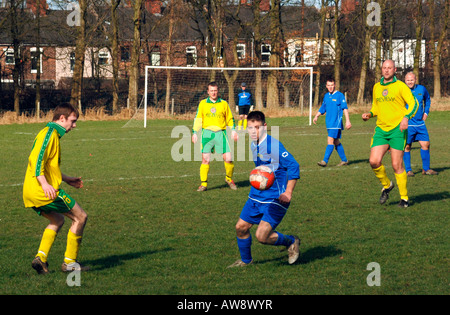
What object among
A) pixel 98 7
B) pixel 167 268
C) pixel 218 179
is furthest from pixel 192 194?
pixel 98 7

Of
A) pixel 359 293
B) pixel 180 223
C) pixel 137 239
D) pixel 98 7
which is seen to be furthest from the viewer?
pixel 98 7

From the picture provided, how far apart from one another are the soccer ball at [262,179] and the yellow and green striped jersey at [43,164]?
5.95 feet

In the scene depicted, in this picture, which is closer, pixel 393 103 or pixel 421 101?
pixel 393 103

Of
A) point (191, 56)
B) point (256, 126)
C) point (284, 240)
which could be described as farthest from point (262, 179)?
point (191, 56)

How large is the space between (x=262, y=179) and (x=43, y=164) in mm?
2011

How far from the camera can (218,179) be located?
12.1m

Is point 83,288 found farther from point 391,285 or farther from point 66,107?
point 391,285

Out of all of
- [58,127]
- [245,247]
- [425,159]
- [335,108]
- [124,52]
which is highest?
[124,52]

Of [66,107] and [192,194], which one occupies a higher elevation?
[66,107]

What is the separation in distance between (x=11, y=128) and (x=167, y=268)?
21231mm

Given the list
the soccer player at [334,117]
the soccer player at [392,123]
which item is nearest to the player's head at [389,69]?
the soccer player at [392,123]

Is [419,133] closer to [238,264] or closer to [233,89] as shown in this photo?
[238,264]

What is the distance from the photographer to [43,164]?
543 cm

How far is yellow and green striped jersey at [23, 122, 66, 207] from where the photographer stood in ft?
17.8
